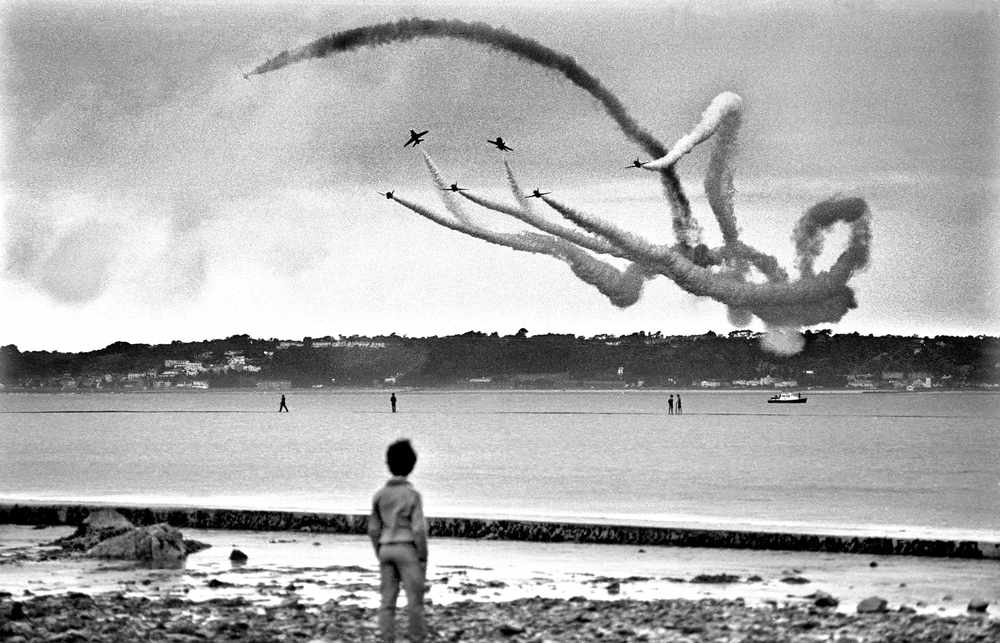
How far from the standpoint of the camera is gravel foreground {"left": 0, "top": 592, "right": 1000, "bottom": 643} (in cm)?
1325

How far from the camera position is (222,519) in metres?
25.1

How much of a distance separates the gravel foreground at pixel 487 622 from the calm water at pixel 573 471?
8.82 m

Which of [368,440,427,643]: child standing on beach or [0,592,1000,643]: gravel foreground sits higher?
[368,440,427,643]: child standing on beach

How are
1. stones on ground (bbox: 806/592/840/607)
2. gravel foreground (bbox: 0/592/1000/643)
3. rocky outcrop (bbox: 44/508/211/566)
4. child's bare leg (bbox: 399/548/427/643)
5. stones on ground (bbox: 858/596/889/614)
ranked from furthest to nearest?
rocky outcrop (bbox: 44/508/211/566) < stones on ground (bbox: 806/592/840/607) < stones on ground (bbox: 858/596/889/614) < gravel foreground (bbox: 0/592/1000/643) < child's bare leg (bbox: 399/548/427/643)

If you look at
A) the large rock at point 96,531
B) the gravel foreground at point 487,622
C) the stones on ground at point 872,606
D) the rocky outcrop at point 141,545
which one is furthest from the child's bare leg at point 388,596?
the large rock at point 96,531

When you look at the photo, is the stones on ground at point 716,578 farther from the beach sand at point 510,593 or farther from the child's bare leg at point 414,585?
the child's bare leg at point 414,585

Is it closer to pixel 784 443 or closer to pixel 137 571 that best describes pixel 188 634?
pixel 137 571

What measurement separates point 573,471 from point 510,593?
173 feet

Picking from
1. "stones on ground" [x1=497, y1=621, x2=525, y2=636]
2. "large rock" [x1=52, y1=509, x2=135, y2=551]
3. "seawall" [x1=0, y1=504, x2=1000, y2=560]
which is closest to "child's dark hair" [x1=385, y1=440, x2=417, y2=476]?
"stones on ground" [x1=497, y1=621, x2=525, y2=636]

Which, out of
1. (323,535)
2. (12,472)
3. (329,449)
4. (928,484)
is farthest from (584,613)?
(329,449)

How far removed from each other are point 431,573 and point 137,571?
10.6ft

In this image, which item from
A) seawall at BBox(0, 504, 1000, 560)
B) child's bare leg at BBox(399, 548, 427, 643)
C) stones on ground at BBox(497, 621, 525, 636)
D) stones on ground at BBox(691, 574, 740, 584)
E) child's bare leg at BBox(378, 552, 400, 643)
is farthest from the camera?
seawall at BBox(0, 504, 1000, 560)

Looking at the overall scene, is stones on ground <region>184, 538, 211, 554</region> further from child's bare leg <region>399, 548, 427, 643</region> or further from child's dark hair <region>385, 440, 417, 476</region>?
child's dark hair <region>385, 440, 417, 476</region>

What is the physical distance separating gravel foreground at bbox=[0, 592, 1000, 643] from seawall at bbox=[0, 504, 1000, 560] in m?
5.53
